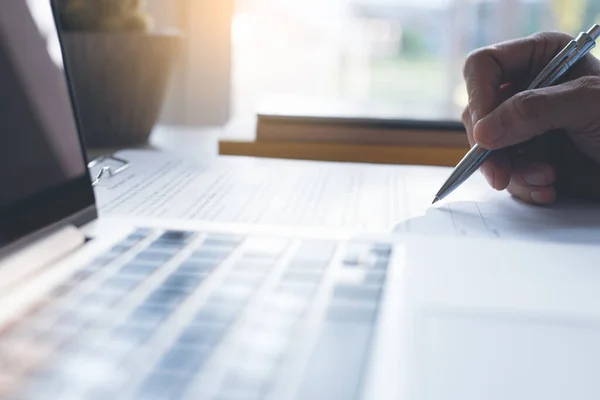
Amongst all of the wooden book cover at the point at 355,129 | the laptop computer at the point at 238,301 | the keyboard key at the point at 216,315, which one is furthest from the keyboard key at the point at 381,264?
the wooden book cover at the point at 355,129

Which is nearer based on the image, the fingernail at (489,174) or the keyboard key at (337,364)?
the keyboard key at (337,364)

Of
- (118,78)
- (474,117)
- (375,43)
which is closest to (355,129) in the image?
(474,117)

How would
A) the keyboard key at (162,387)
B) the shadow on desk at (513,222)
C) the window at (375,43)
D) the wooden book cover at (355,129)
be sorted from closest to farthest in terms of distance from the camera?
1. the keyboard key at (162,387)
2. the shadow on desk at (513,222)
3. the wooden book cover at (355,129)
4. the window at (375,43)

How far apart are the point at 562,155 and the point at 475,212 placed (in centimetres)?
16

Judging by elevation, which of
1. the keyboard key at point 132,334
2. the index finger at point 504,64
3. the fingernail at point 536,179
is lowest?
the fingernail at point 536,179

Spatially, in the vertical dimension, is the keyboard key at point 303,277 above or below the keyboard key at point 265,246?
above

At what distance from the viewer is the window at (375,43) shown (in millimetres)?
1361

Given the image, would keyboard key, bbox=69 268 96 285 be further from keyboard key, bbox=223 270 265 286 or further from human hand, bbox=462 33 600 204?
human hand, bbox=462 33 600 204

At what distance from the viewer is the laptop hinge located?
14.0 inches

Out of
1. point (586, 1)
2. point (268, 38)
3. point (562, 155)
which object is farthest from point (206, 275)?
point (586, 1)

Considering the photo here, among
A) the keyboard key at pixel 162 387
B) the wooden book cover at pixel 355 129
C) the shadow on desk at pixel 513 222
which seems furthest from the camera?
the wooden book cover at pixel 355 129

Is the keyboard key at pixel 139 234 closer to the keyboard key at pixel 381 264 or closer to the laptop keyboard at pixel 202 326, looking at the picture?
the laptop keyboard at pixel 202 326

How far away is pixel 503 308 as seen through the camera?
1.12 ft

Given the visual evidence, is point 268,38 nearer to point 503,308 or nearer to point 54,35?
point 54,35
